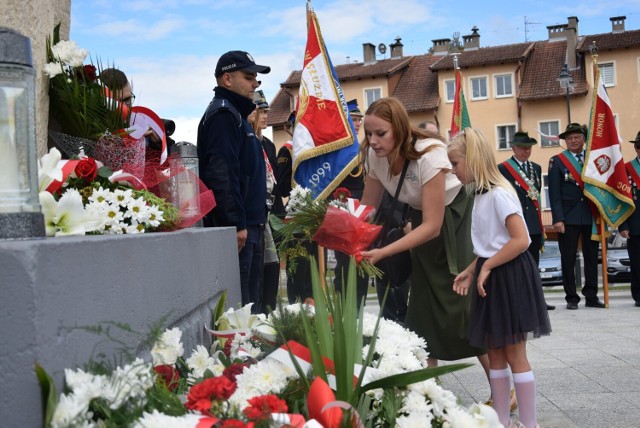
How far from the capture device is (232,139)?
19.0 feet

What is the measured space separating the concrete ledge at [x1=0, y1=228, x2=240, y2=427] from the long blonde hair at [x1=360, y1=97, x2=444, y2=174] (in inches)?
97.7

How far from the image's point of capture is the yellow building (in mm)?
47938

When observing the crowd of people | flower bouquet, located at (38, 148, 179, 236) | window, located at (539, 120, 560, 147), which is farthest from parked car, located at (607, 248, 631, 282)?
window, located at (539, 120, 560, 147)

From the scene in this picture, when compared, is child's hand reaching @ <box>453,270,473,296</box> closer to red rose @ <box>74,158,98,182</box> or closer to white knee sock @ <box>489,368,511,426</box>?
white knee sock @ <box>489,368,511,426</box>

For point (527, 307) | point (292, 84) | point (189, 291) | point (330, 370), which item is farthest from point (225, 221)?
point (292, 84)

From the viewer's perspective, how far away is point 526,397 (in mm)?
4945

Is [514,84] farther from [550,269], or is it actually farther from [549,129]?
[550,269]

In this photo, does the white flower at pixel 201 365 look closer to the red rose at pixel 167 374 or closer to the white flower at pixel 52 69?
the red rose at pixel 167 374

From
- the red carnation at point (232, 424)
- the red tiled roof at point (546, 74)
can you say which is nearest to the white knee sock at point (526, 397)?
the red carnation at point (232, 424)

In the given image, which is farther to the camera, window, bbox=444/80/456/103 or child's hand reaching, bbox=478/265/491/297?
window, bbox=444/80/456/103

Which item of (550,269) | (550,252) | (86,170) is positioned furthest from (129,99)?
(550,252)

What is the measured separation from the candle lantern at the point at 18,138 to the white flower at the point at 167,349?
515mm

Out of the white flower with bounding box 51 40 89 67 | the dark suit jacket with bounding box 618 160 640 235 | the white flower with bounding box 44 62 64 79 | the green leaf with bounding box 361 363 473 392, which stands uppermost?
the white flower with bounding box 51 40 89 67

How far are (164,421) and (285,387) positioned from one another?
1.54ft
